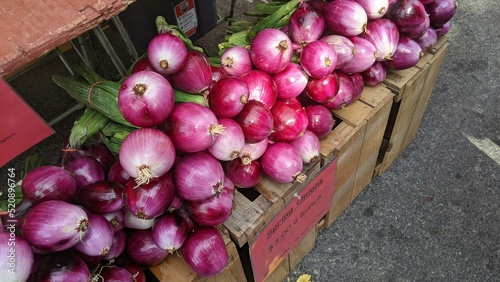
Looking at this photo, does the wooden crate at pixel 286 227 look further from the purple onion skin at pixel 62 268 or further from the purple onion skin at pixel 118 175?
the purple onion skin at pixel 62 268

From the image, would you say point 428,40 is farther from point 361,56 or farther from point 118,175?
point 118,175

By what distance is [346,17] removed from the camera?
6.13ft

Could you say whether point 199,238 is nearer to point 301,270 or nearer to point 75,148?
point 75,148

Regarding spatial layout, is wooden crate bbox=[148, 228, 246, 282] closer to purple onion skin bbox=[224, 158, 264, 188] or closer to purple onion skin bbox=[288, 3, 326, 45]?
purple onion skin bbox=[224, 158, 264, 188]

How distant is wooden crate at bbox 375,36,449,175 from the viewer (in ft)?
7.24

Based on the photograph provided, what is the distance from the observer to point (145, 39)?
2.87m

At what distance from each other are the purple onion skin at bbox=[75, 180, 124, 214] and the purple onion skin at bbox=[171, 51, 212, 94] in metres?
0.45

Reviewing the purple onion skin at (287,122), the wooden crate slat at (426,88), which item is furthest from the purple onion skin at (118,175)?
the wooden crate slat at (426,88)

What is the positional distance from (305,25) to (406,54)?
625mm

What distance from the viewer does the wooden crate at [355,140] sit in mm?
1955

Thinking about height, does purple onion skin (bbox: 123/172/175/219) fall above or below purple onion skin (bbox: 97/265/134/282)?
above

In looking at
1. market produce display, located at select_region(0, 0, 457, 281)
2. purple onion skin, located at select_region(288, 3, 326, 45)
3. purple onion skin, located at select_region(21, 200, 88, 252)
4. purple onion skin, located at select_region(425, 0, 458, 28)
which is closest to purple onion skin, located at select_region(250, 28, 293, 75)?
market produce display, located at select_region(0, 0, 457, 281)

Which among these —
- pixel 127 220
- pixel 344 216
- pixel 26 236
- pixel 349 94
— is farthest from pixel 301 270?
pixel 26 236

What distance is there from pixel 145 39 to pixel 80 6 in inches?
57.7
